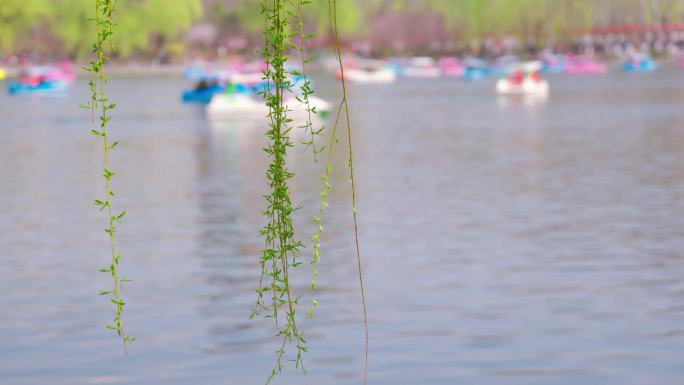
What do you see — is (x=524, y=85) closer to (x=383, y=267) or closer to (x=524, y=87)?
(x=524, y=87)

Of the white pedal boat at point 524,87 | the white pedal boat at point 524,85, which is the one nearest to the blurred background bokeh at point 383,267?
the white pedal boat at point 524,87

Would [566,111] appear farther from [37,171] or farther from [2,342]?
[2,342]

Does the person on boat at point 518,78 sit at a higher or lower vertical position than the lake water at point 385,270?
lower

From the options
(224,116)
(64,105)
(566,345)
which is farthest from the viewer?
(64,105)

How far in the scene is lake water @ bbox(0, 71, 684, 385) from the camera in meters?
17.1

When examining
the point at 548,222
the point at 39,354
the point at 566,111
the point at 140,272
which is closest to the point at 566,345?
the point at 39,354

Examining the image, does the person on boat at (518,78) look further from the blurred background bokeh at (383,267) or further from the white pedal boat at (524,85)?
the blurred background bokeh at (383,267)

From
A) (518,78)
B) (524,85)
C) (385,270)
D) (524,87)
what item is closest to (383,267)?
(385,270)

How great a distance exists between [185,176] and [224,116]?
4444 centimetres

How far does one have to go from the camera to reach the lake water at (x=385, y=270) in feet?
56.0

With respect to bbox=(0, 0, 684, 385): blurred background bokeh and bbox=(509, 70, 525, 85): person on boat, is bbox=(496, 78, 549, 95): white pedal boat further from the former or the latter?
bbox=(0, 0, 684, 385): blurred background bokeh

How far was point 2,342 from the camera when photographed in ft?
61.3

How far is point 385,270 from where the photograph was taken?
24.2 metres

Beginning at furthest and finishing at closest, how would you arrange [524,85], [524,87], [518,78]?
[518,78] → [524,87] → [524,85]
